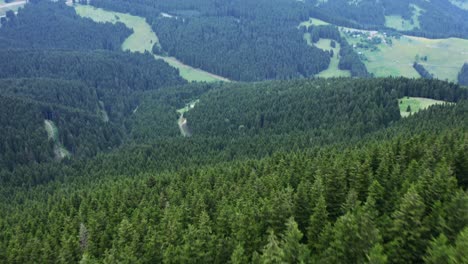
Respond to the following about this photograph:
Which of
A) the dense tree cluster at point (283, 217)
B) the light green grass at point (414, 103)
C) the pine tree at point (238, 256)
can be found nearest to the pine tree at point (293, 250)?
the dense tree cluster at point (283, 217)

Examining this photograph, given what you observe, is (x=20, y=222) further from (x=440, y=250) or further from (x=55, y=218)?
(x=440, y=250)

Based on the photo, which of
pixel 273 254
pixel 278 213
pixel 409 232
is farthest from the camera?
pixel 278 213

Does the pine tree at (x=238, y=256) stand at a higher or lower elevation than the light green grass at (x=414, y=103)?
higher

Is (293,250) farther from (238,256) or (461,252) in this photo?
(461,252)

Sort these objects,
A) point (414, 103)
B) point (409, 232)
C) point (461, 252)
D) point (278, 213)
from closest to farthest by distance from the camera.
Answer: point (461, 252)
point (409, 232)
point (278, 213)
point (414, 103)

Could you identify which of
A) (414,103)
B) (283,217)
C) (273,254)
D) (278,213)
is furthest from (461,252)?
(414,103)

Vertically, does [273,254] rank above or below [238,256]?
above

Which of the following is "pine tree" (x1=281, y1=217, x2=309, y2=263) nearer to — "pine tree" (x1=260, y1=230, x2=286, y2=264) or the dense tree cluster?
the dense tree cluster

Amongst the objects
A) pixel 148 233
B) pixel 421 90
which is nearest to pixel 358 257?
pixel 148 233

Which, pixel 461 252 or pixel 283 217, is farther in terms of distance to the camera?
pixel 283 217

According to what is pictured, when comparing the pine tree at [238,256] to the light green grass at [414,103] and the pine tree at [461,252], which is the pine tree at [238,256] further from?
the light green grass at [414,103]
